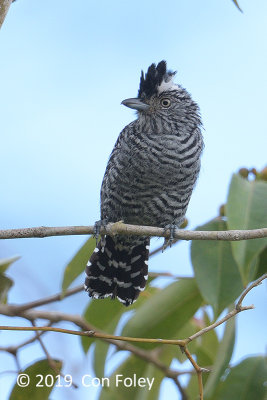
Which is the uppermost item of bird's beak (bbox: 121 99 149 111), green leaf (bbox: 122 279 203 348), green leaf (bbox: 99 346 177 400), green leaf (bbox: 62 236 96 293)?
bird's beak (bbox: 121 99 149 111)

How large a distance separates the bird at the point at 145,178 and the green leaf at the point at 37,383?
0.78 m

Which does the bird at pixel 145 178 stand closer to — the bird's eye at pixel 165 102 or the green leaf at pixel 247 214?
the bird's eye at pixel 165 102

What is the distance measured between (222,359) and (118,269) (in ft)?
5.74

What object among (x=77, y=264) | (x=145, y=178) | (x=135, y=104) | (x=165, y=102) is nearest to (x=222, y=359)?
(x=77, y=264)

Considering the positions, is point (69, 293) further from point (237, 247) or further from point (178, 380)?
point (237, 247)

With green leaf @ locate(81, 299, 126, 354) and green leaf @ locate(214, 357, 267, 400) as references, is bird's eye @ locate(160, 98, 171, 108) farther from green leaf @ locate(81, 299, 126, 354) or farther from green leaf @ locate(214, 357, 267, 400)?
green leaf @ locate(214, 357, 267, 400)

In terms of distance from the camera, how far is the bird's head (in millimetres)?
4434

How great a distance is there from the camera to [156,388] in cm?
363

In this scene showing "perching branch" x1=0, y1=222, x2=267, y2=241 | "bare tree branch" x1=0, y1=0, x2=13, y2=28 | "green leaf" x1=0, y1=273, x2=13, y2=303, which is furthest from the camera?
"green leaf" x1=0, y1=273, x2=13, y2=303

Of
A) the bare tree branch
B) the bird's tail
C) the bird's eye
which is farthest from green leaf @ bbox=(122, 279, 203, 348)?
the bare tree branch

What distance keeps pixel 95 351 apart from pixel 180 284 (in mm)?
594

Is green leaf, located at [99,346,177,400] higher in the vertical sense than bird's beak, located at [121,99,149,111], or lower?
lower

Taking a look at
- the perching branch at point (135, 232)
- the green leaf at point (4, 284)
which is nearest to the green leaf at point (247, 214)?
the perching branch at point (135, 232)

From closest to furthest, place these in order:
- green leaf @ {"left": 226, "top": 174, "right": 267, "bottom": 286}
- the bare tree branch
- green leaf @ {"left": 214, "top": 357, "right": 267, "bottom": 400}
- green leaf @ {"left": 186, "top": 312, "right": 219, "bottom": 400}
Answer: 1. the bare tree branch
2. green leaf @ {"left": 226, "top": 174, "right": 267, "bottom": 286}
3. green leaf @ {"left": 214, "top": 357, "right": 267, "bottom": 400}
4. green leaf @ {"left": 186, "top": 312, "right": 219, "bottom": 400}
